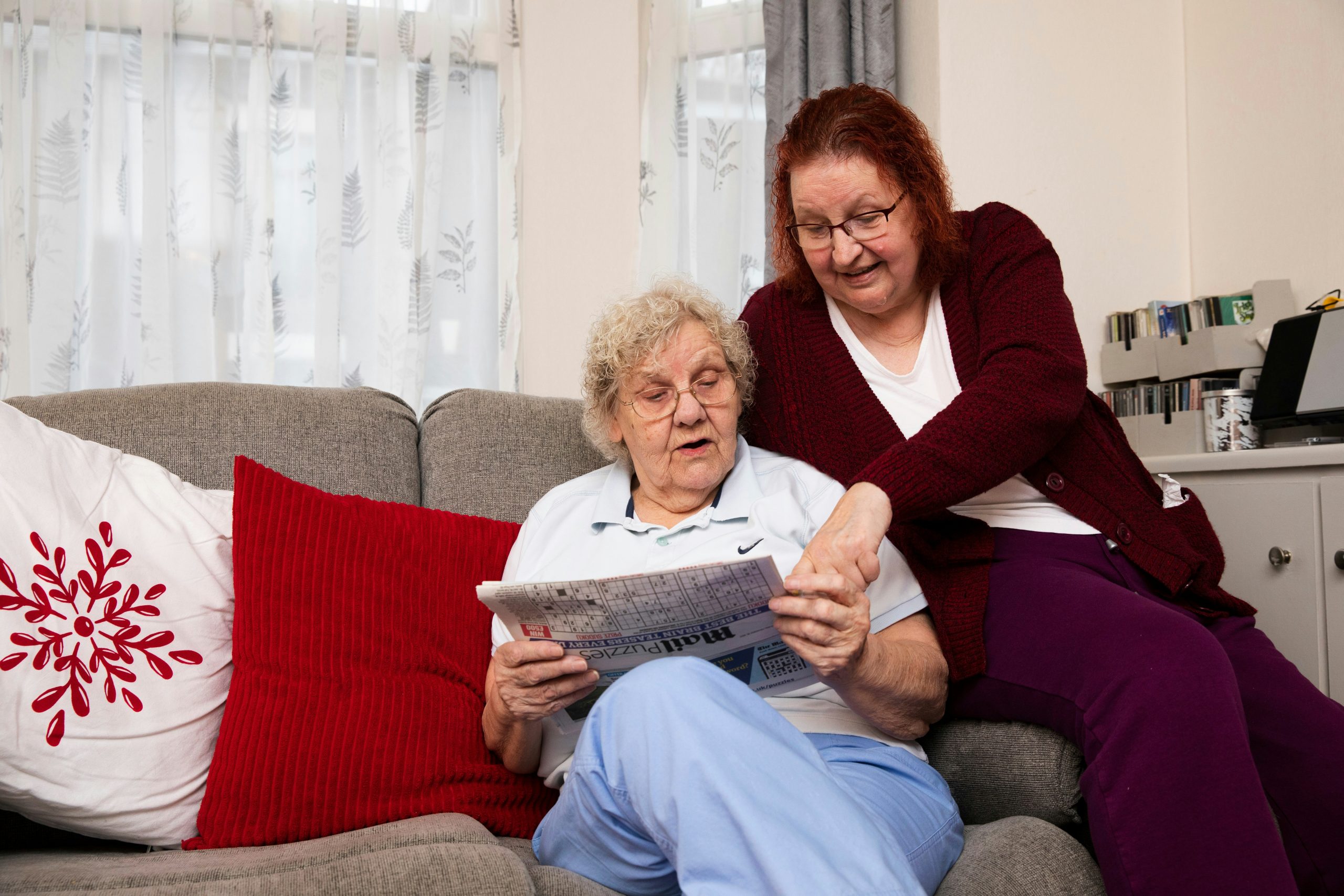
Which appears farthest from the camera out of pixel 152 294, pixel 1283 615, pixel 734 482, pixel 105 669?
pixel 152 294

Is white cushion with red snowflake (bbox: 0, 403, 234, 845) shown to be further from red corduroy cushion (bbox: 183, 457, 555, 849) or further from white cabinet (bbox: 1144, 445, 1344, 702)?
white cabinet (bbox: 1144, 445, 1344, 702)

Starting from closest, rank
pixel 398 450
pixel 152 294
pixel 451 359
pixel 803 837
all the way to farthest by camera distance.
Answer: pixel 803 837 → pixel 398 450 → pixel 152 294 → pixel 451 359

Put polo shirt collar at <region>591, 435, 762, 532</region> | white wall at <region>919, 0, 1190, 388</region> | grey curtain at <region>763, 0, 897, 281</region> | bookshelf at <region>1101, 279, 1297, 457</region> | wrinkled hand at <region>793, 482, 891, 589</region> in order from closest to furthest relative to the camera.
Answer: wrinkled hand at <region>793, 482, 891, 589</region> → polo shirt collar at <region>591, 435, 762, 532</region> → bookshelf at <region>1101, 279, 1297, 457</region> → white wall at <region>919, 0, 1190, 388</region> → grey curtain at <region>763, 0, 897, 281</region>

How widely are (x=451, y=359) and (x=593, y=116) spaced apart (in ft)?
2.66

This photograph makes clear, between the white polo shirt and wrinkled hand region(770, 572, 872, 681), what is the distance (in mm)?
189

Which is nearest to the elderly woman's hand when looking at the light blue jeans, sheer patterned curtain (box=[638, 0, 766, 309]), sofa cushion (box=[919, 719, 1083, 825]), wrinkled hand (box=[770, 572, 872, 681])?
the light blue jeans

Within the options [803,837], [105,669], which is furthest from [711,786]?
[105,669]

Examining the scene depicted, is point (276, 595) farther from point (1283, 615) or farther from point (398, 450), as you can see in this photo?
point (1283, 615)

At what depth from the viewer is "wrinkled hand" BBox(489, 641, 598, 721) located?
1.13 m

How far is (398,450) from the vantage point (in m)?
1.69

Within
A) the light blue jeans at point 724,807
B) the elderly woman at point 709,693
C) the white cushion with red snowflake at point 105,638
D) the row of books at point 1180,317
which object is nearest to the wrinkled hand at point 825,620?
the elderly woman at point 709,693

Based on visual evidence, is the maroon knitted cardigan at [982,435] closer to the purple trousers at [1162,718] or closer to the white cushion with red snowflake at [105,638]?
the purple trousers at [1162,718]

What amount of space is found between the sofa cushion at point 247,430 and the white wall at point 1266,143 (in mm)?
2030

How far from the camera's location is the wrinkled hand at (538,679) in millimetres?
1131
